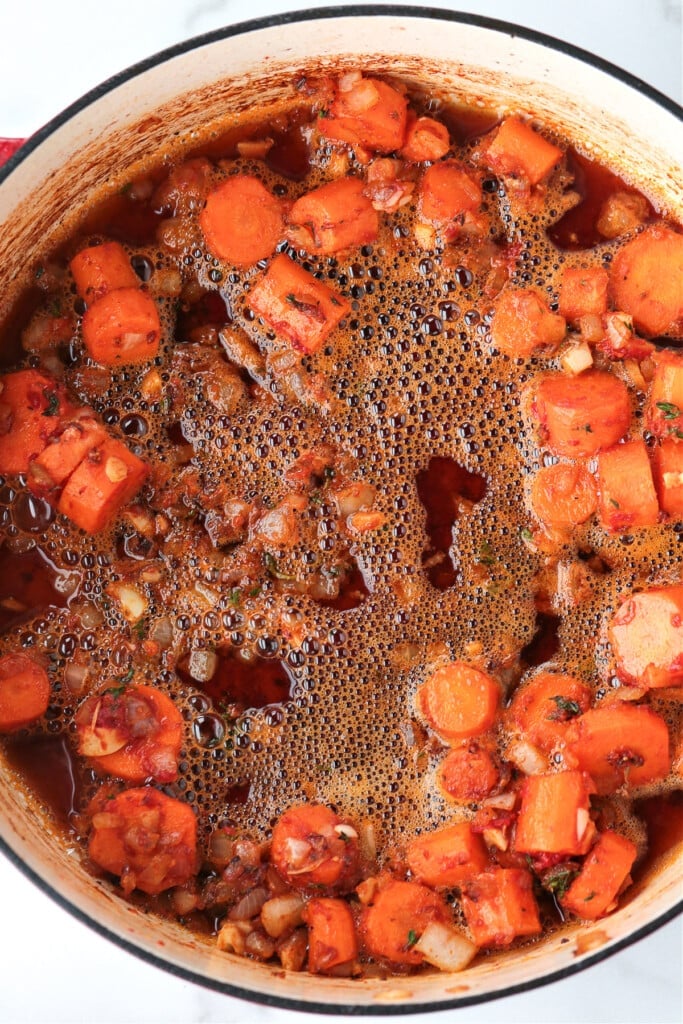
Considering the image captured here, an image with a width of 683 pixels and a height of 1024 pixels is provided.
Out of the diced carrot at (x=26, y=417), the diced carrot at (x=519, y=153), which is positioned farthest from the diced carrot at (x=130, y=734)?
the diced carrot at (x=519, y=153)

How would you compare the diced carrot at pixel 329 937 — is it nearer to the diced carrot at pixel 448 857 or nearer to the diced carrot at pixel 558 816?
the diced carrot at pixel 448 857

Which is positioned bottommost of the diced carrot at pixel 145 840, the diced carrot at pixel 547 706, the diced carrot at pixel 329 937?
the diced carrot at pixel 329 937

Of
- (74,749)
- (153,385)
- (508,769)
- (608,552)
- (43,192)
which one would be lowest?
(508,769)

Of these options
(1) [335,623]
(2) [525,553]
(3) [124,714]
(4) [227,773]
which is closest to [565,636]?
(2) [525,553]

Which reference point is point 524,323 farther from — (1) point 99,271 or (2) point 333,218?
(1) point 99,271

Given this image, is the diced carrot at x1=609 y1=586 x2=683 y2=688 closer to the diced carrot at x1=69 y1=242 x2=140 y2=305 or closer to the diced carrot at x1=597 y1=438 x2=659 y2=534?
the diced carrot at x1=597 y1=438 x2=659 y2=534

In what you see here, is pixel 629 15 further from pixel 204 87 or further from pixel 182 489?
pixel 182 489
